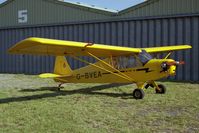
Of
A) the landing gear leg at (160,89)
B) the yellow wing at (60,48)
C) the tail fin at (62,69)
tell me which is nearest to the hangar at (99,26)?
the landing gear leg at (160,89)

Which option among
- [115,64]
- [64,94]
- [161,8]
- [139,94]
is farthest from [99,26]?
[139,94]

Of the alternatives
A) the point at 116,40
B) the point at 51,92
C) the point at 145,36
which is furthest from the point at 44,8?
the point at 51,92

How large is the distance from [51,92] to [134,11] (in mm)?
7592

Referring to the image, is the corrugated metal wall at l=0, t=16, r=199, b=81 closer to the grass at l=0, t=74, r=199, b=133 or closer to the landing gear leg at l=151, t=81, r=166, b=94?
the grass at l=0, t=74, r=199, b=133

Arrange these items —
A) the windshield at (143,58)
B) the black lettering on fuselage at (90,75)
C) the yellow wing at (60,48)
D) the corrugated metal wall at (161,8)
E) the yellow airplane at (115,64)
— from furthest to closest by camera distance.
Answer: the corrugated metal wall at (161,8) → the black lettering on fuselage at (90,75) → the windshield at (143,58) → the yellow airplane at (115,64) → the yellow wing at (60,48)

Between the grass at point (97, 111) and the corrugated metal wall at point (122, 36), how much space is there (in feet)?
16.6

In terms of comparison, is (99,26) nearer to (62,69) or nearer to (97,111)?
(62,69)

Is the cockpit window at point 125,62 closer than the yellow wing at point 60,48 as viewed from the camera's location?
No

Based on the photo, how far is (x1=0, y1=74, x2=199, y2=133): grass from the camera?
7035 millimetres

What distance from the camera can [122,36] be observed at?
62.3ft

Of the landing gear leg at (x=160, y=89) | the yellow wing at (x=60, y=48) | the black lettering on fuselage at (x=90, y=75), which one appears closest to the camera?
the yellow wing at (x=60, y=48)

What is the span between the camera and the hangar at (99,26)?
16.9 meters

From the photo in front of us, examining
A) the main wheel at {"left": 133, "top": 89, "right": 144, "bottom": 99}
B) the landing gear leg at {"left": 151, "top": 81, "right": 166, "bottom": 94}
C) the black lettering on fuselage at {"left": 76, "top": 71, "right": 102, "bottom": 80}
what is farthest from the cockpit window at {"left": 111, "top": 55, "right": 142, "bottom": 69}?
the main wheel at {"left": 133, "top": 89, "right": 144, "bottom": 99}

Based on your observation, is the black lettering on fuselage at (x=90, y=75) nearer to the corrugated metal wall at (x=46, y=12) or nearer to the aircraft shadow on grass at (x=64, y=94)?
the aircraft shadow on grass at (x=64, y=94)
